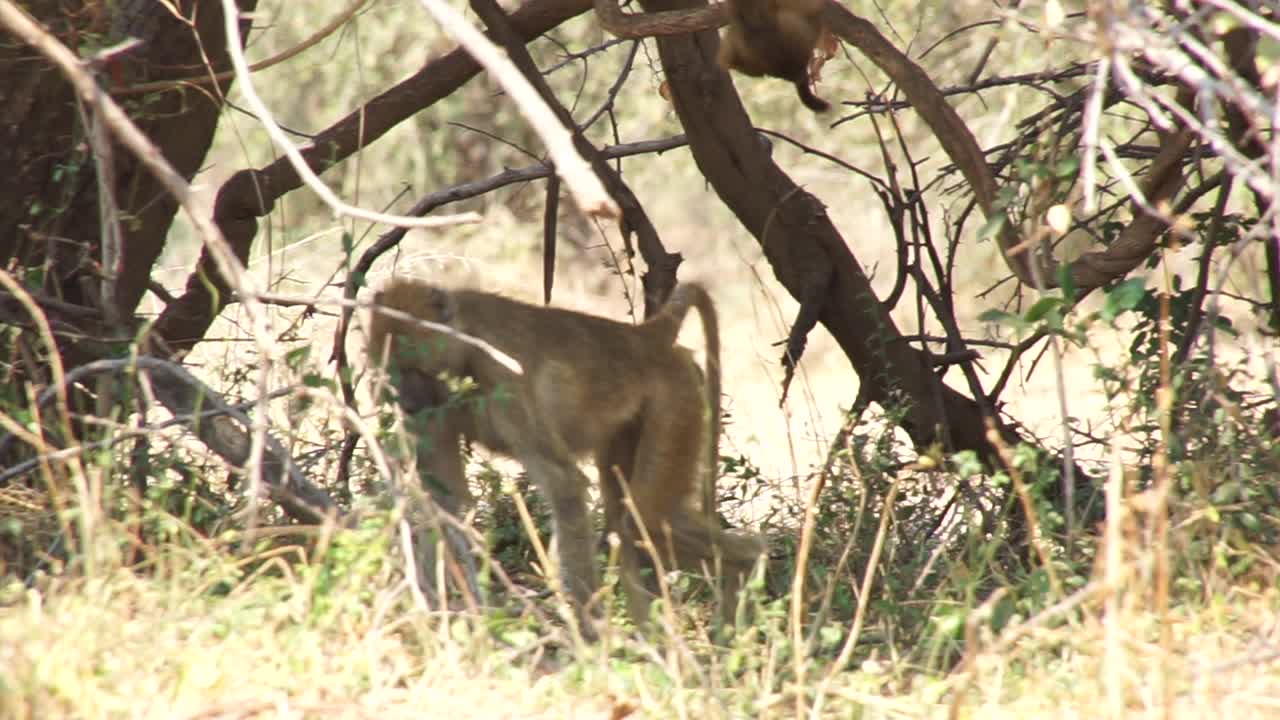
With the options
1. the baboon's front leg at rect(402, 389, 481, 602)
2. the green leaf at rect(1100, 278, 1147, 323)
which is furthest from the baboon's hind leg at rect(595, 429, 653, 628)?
the green leaf at rect(1100, 278, 1147, 323)

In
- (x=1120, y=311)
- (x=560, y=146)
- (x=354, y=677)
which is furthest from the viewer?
(x=1120, y=311)

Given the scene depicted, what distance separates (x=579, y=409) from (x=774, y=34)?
1329 mm

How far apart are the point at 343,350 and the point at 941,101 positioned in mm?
1801

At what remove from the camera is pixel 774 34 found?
143 inches

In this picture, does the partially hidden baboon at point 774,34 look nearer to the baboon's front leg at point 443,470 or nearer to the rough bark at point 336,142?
the baboon's front leg at point 443,470

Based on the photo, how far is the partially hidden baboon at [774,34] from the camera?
3.62 m

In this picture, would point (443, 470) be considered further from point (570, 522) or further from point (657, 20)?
point (657, 20)

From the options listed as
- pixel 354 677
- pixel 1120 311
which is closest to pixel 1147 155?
pixel 1120 311

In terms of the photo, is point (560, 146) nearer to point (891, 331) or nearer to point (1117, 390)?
point (1117, 390)

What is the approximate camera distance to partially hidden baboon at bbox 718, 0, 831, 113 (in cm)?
362

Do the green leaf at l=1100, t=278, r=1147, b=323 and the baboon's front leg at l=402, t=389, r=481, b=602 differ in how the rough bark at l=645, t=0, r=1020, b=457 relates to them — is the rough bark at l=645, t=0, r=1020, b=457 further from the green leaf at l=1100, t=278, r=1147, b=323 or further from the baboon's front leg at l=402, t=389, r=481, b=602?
the green leaf at l=1100, t=278, r=1147, b=323

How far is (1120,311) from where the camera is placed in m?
3.28

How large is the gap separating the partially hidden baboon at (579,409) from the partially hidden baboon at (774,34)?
95cm

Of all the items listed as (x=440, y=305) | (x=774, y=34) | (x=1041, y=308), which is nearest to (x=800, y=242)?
(x=440, y=305)
